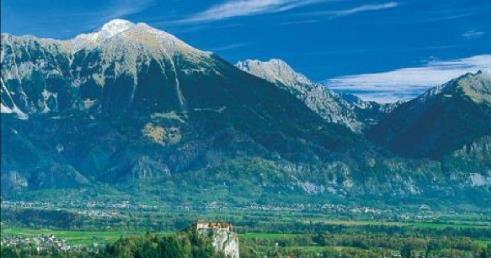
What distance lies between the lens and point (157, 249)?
122250mm

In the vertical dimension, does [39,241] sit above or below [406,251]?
above

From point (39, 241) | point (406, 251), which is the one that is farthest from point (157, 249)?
point (39, 241)

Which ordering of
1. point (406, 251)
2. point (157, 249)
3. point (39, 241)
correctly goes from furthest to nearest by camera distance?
point (39, 241)
point (406, 251)
point (157, 249)

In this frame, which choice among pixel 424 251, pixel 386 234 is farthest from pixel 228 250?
pixel 386 234

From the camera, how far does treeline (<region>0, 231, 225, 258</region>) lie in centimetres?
12138

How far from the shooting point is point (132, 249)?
124312 millimetres

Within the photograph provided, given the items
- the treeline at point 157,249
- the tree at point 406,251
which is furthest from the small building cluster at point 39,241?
the tree at point 406,251

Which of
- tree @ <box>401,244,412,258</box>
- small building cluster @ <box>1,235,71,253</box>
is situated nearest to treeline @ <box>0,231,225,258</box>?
small building cluster @ <box>1,235,71,253</box>

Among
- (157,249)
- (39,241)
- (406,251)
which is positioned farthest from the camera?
(39,241)

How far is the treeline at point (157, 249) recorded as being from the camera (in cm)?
12138

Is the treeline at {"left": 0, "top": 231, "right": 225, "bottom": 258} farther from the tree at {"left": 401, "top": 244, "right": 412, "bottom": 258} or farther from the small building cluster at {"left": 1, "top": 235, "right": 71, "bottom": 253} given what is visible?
the tree at {"left": 401, "top": 244, "right": 412, "bottom": 258}

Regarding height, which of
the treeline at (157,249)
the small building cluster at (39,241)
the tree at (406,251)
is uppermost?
the small building cluster at (39,241)

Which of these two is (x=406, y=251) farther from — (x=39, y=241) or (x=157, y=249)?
(x=39, y=241)

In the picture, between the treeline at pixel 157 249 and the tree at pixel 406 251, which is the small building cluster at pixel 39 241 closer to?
the treeline at pixel 157 249
